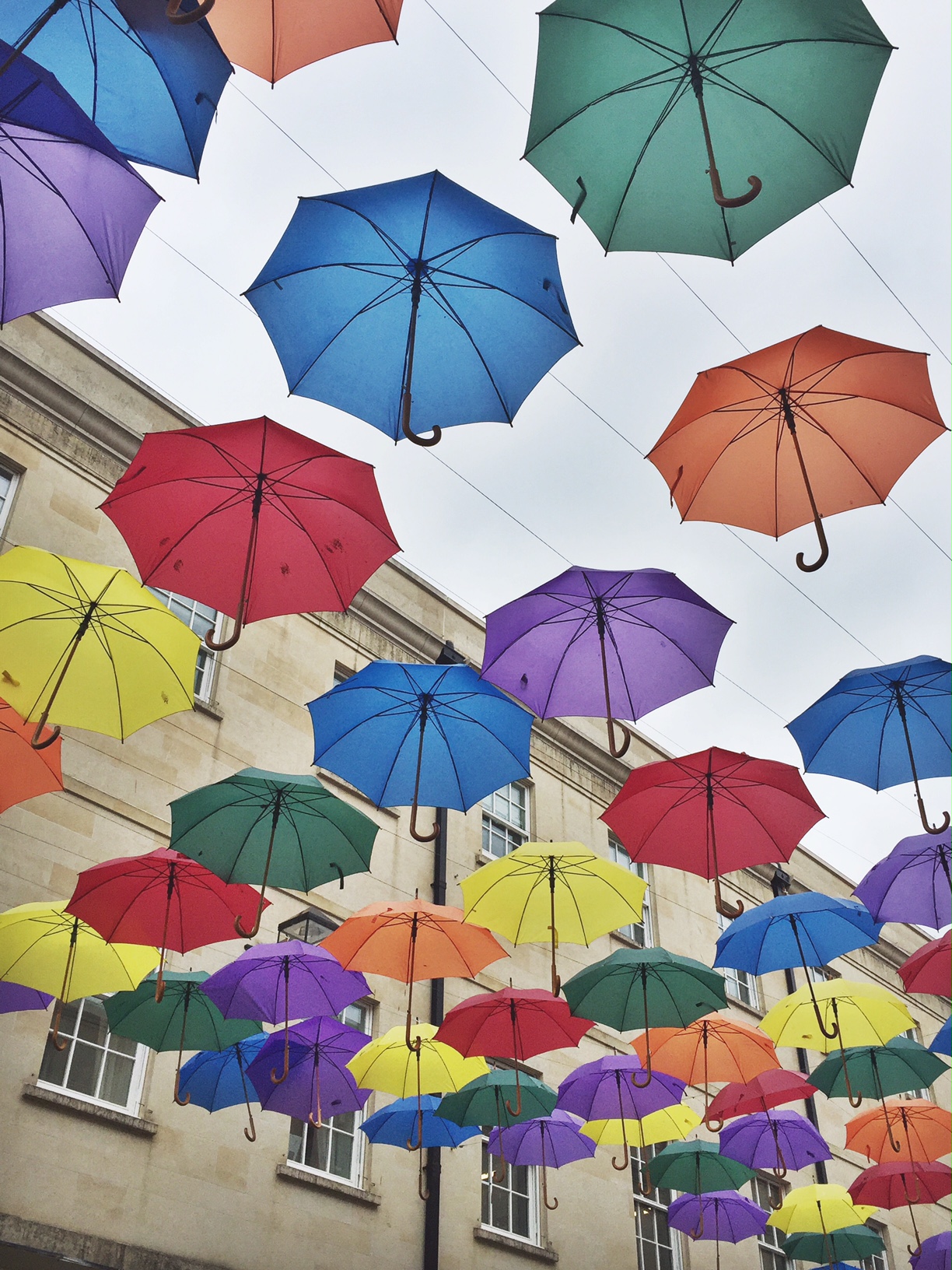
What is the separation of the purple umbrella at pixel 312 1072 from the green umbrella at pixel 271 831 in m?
1.56

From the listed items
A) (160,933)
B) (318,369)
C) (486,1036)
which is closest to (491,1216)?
(486,1036)

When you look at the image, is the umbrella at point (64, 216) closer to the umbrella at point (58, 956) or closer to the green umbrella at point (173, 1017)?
the umbrella at point (58, 956)

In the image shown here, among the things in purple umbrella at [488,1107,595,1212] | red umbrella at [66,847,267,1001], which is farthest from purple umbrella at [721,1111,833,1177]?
red umbrella at [66,847,267,1001]

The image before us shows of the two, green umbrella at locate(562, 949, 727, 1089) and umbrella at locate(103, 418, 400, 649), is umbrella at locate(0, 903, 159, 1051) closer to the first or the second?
umbrella at locate(103, 418, 400, 649)

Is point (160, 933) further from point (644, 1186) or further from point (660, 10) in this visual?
point (660, 10)

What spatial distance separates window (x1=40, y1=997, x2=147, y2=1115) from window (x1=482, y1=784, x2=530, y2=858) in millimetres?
5967

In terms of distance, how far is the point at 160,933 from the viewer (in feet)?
29.8

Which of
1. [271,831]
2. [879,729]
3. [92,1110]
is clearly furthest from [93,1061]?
[879,729]

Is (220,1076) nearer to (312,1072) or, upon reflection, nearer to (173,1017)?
(312,1072)

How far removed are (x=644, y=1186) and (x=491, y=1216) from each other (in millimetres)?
2329

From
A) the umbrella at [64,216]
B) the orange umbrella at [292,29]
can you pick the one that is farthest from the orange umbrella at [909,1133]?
the orange umbrella at [292,29]

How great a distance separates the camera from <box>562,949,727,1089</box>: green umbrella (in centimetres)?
1061

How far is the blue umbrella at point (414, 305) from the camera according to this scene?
23.7 feet

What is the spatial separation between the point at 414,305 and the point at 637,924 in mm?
12379
